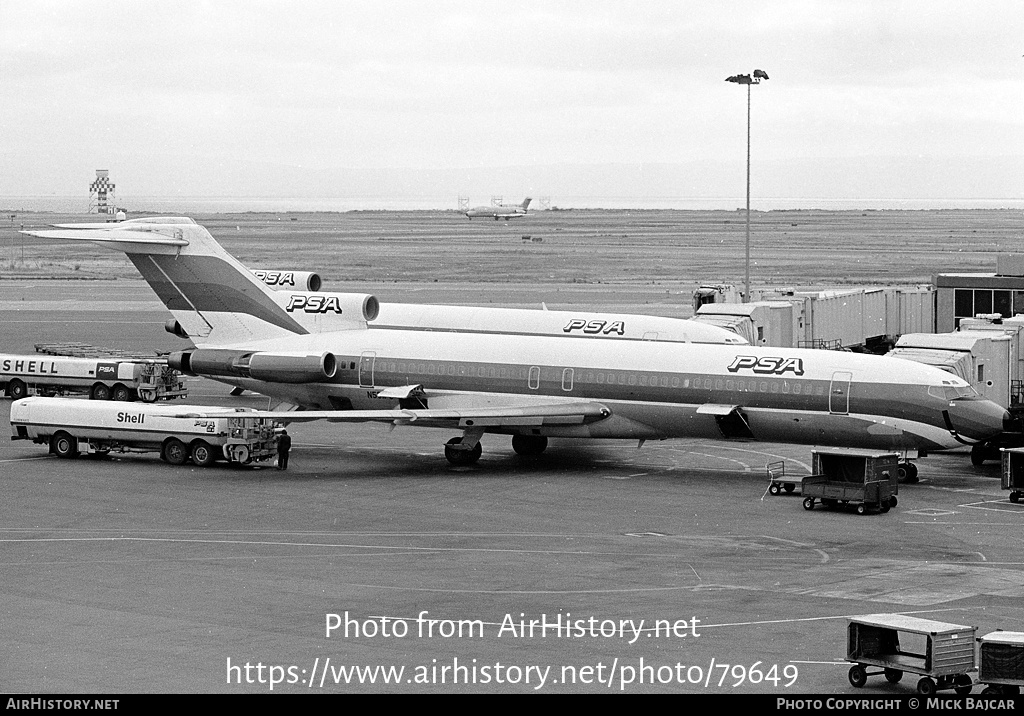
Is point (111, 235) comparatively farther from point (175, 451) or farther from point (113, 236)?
point (175, 451)

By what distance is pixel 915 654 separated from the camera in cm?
2420

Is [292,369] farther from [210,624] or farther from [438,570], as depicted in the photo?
[210,624]

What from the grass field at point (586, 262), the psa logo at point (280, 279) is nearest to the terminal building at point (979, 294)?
the psa logo at point (280, 279)

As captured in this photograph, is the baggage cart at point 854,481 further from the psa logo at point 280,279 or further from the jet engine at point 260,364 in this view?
the psa logo at point 280,279

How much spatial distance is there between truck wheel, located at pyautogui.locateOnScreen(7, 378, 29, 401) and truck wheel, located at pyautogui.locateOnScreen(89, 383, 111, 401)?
3.55m

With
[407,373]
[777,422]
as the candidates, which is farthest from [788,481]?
[407,373]

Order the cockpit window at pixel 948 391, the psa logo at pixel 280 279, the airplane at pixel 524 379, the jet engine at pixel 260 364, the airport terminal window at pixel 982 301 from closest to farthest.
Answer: the cockpit window at pixel 948 391 < the airplane at pixel 524 379 < the jet engine at pixel 260 364 < the psa logo at pixel 280 279 < the airport terminal window at pixel 982 301

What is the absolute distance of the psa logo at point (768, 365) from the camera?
4438 centimetres

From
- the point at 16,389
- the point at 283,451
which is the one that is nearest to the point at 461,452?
the point at 283,451

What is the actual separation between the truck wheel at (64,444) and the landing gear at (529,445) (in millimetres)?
14449

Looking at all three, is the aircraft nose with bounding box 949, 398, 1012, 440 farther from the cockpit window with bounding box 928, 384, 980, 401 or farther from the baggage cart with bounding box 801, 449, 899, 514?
the baggage cart with bounding box 801, 449, 899, 514

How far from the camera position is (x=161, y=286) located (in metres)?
53.2

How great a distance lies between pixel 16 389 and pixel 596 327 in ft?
80.4

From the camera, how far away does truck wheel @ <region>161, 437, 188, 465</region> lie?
153 feet
